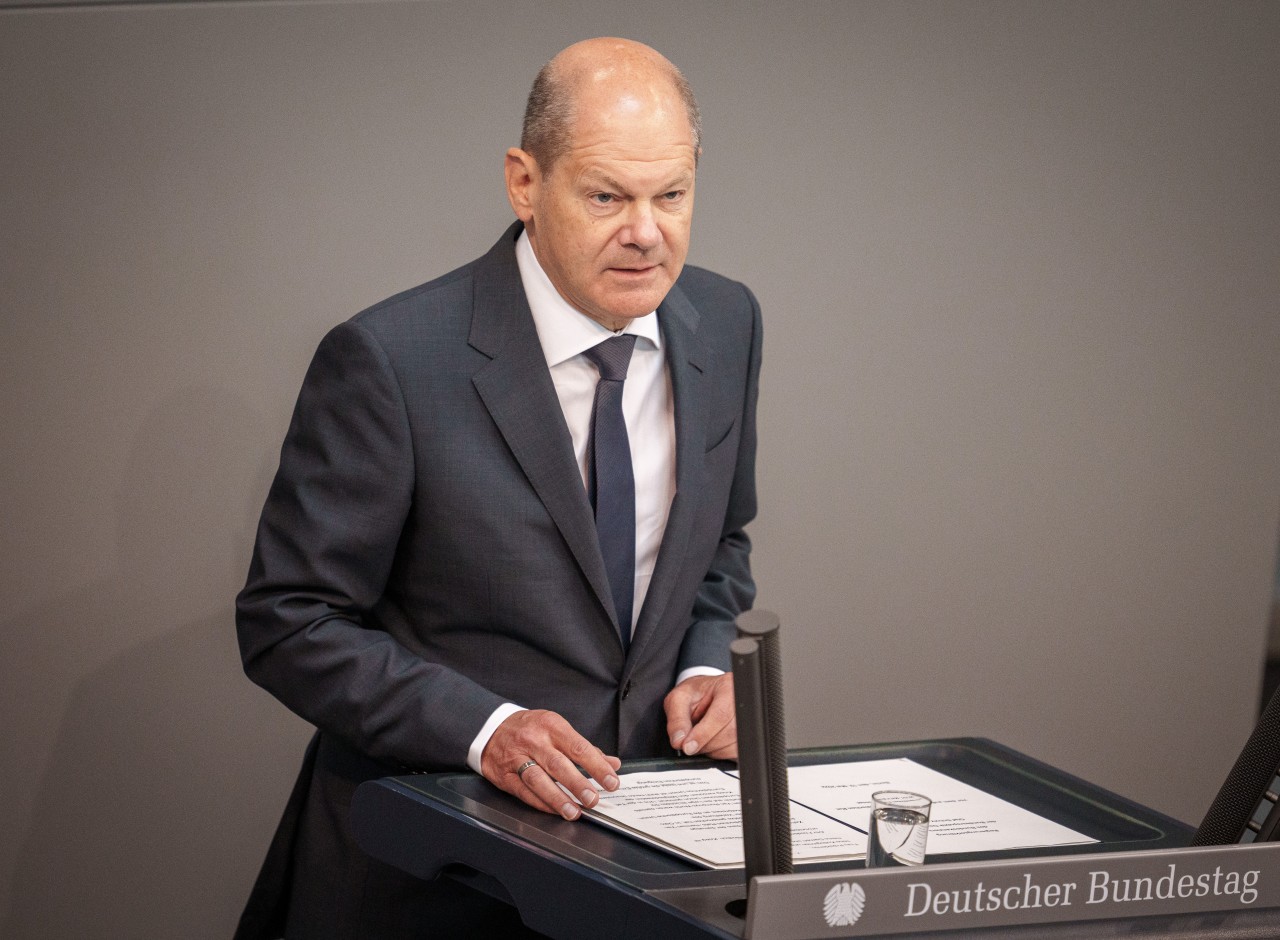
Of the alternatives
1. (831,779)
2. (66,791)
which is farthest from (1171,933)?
(66,791)

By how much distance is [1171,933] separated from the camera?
1175 mm

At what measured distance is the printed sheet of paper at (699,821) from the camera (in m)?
1.31

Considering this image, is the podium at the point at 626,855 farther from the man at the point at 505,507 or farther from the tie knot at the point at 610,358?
the tie knot at the point at 610,358

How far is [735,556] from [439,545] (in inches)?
22.7

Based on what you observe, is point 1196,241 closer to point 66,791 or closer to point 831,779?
point 831,779

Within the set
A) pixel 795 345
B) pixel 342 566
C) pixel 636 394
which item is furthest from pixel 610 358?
pixel 795 345

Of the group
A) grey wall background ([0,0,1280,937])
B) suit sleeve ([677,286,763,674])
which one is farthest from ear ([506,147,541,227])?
grey wall background ([0,0,1280,937])

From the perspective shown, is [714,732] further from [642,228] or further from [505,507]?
[642,228]

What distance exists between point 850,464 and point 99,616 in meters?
1.55

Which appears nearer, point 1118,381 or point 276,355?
point 276,355

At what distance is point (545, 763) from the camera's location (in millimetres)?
1480

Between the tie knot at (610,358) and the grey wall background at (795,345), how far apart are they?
0.98m

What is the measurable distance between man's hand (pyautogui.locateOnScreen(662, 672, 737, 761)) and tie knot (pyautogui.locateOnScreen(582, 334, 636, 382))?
0.42 m

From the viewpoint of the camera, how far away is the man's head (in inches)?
69.6
